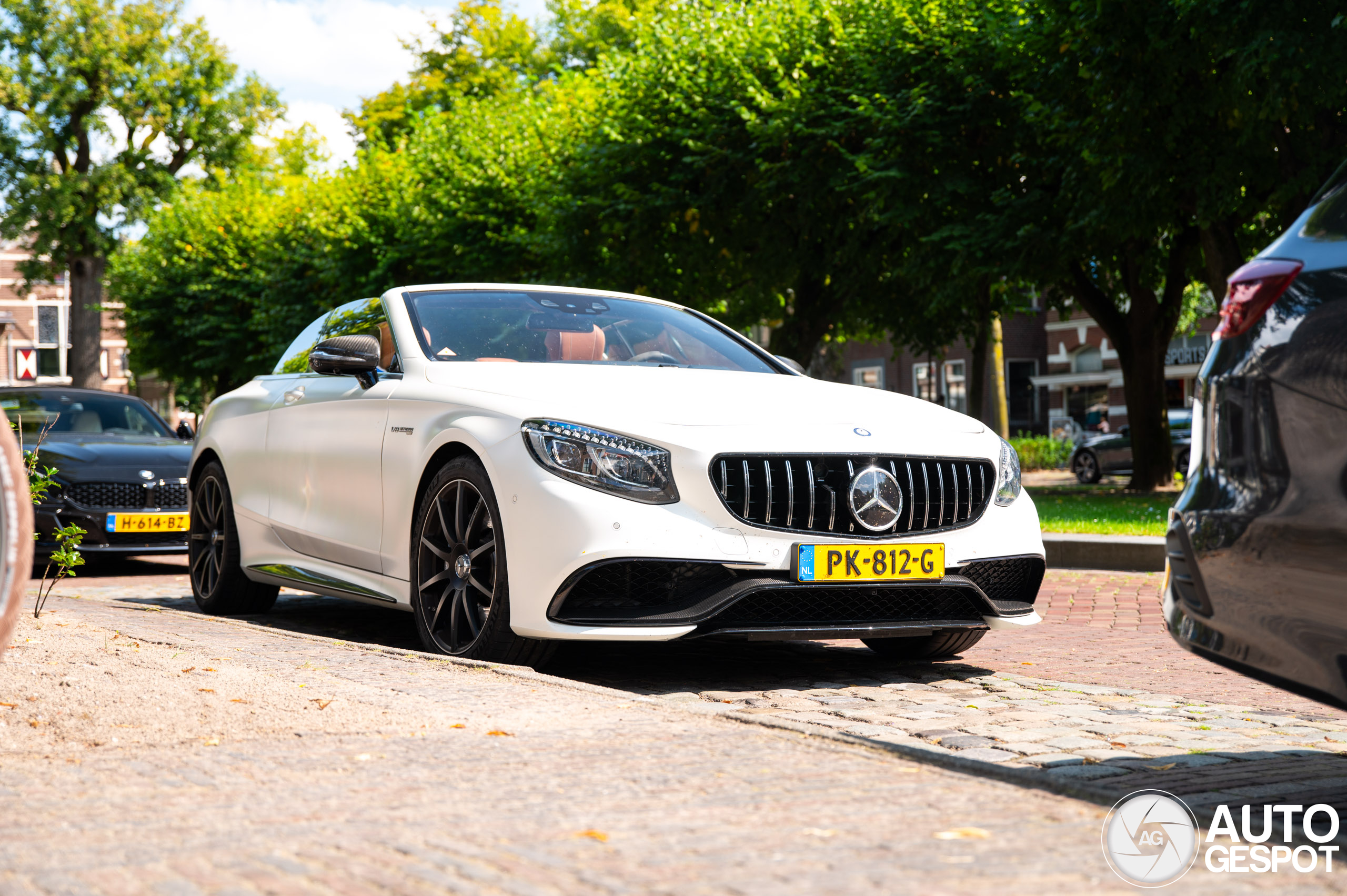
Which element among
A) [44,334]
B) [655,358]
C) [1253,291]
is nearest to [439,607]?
[655,358]

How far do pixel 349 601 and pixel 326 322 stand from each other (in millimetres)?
2218

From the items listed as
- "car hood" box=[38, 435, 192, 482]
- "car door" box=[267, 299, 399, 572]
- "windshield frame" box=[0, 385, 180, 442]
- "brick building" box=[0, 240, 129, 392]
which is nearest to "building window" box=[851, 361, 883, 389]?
"windshield frame" box=[0, 385, 180, 442]

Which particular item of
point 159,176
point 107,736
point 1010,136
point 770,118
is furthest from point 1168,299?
point 159,176

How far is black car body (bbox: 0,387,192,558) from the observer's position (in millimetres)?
11430

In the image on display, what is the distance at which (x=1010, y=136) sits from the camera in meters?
21.6

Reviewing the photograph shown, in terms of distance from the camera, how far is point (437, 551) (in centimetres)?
604

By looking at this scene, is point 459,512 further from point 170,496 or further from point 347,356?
point 170,496

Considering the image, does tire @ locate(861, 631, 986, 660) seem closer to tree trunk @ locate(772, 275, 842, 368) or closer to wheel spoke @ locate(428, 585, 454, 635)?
wheel spoke @ locate(428, 585, 454, 635)

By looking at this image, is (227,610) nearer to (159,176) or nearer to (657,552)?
(657,552)

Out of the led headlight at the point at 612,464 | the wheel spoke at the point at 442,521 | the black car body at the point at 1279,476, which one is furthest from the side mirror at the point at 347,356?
the black car body at the point at 1279,476

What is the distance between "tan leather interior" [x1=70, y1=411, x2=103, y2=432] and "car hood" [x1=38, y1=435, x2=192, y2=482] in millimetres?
663

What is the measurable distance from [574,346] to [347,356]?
962mm

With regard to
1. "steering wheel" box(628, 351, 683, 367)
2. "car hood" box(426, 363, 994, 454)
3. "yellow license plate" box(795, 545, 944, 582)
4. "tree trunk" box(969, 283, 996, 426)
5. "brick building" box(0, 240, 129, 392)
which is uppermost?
"brick building" box(0, 240, 129, 392)

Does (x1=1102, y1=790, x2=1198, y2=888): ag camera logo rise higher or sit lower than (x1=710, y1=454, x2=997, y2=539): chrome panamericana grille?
lower
